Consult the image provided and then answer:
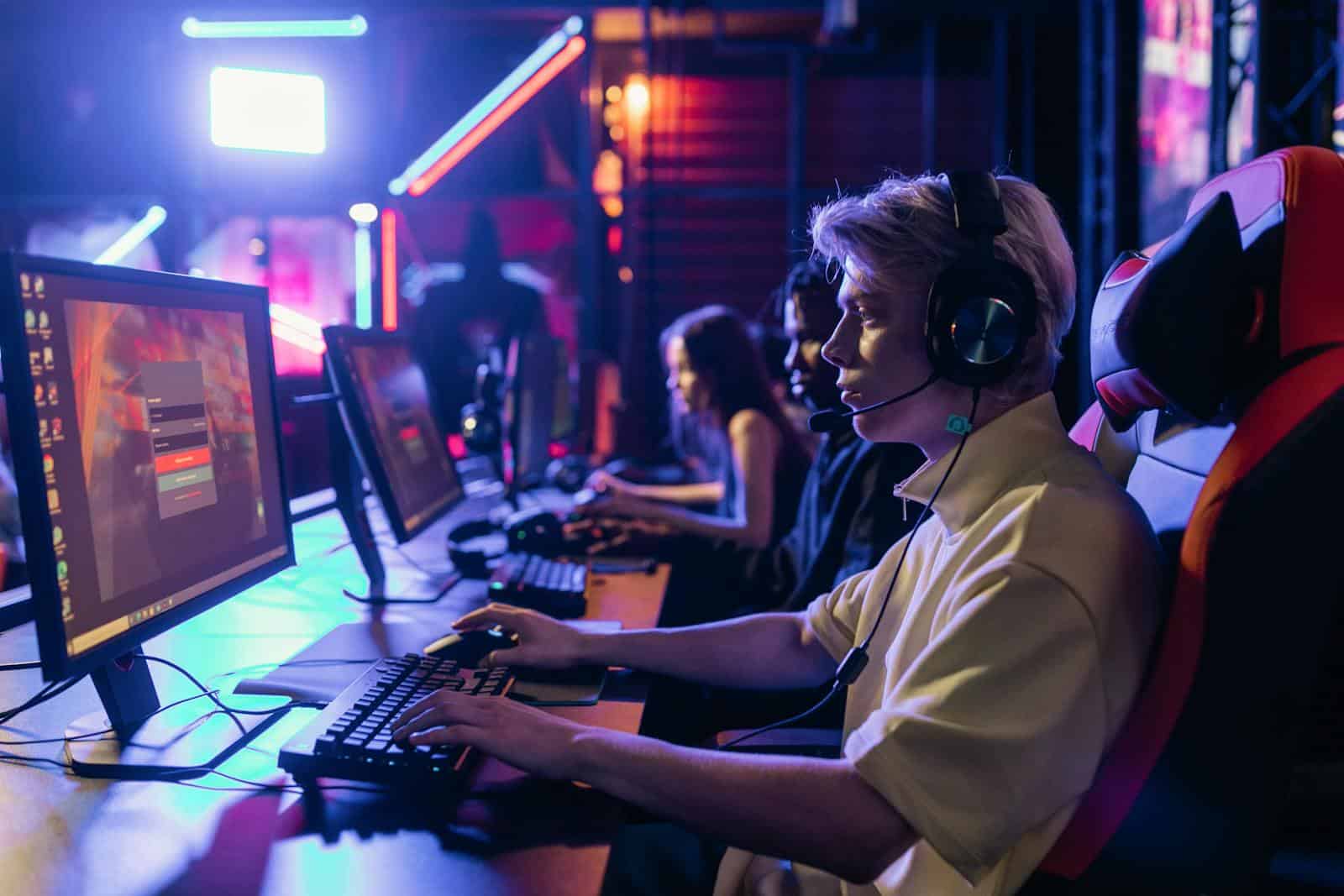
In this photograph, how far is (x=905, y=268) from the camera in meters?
1.04

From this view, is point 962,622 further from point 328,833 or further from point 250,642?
point 250,642

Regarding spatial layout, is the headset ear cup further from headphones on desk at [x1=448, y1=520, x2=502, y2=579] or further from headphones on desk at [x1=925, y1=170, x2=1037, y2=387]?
headphones on desk at [x1=448, y1=520, x2=502, y2=579]

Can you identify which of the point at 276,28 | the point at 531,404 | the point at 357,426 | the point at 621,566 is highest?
the point at 276,28

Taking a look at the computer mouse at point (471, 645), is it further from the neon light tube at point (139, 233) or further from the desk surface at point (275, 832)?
the neon light tube at point (139, 233)

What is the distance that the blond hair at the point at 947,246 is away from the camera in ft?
3.34

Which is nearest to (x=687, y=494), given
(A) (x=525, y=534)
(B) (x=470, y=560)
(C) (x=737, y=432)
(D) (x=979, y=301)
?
(C) (x=737, y=432)

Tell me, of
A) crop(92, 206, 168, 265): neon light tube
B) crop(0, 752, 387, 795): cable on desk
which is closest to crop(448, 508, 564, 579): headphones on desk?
crop(0, 752, 387, 795): cable on desk

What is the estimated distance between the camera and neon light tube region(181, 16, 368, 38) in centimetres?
493

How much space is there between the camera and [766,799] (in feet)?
2.63

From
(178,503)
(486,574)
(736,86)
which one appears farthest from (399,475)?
(736,86)

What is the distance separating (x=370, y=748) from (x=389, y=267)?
3.57 metres

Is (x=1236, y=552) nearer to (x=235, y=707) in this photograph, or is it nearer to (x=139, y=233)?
(x=235, y=707)

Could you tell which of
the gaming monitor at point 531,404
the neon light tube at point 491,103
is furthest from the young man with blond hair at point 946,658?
the neon light tube at point 491,103

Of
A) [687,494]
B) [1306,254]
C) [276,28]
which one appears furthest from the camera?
[276,28]
